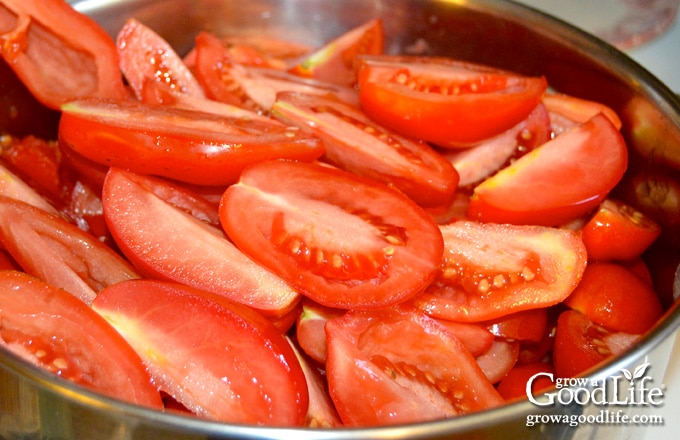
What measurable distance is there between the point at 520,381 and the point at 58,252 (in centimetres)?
64

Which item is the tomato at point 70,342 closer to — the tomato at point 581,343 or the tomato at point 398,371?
the tomato at point 398,371

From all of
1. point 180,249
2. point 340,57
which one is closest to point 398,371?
point 180,249

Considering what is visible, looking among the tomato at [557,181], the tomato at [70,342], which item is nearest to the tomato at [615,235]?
the tomato at [557,181]

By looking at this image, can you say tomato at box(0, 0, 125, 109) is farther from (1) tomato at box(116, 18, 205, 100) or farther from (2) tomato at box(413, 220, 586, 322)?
(2) tomato at box(413, 220, 586, 322)

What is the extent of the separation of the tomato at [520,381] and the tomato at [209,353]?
30 centimetres

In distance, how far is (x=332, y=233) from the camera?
99 cm

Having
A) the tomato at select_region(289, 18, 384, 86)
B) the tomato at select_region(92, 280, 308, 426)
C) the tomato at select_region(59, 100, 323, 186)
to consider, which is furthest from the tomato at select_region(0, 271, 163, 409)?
the tomato at select_region(289, 18, 384, 86)

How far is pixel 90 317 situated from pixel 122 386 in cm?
9

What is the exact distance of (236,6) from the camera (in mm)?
1599

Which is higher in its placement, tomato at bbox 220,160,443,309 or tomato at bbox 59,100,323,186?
tomato at bbox 59,100,323,186

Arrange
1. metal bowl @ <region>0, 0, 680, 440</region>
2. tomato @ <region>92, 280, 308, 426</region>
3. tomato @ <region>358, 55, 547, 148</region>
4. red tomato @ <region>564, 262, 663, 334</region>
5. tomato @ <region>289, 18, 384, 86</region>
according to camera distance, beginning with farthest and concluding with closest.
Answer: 1. tomato @ <region>289, 18, 384, 86</region>
2. tomato @ <region>358, 55, 547, 148</region>
3. red tomato @ <region>564, 262, 663, 334</region>
4. tomato @ <region>92, 280, 308, 426</region>
5. metal bowl @ <region>0, 0, 680, 440</region>

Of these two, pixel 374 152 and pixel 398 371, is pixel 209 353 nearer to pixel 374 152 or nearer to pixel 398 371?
pixel 398 371

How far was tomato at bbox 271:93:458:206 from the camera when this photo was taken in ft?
3.67

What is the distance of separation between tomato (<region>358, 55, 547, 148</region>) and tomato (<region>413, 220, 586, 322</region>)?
0.18 metres
